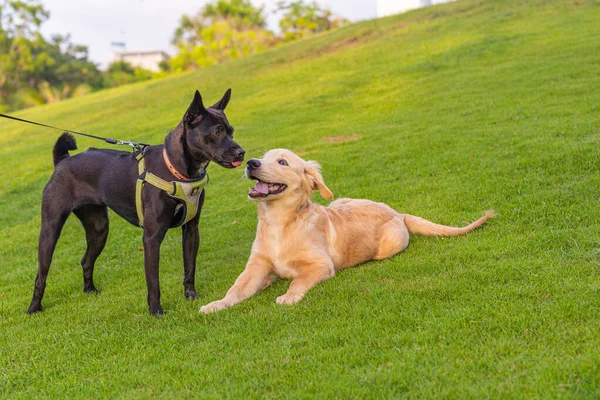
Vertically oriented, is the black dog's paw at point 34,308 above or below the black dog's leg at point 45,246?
below

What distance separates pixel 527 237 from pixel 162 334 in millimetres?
4081

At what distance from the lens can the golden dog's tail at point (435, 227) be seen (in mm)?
6750

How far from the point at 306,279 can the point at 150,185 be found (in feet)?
6.22

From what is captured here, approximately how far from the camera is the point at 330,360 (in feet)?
13.2

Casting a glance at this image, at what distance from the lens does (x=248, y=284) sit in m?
5.86

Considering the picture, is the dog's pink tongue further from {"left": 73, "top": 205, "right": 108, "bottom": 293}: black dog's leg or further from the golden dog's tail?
{"left": 73, "top": 205, "right": 108, "bottom": 293}: black dog's leg

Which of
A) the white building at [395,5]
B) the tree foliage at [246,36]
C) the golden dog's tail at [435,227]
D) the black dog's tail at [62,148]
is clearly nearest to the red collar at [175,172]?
the black dog's tail at [62,148]

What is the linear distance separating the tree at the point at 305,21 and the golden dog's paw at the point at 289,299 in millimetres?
61149

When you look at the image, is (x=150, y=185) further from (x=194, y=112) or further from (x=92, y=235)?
(x=92, y=235)

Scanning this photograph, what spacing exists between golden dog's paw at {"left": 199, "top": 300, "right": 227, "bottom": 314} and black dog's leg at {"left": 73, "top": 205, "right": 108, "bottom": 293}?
83.5 inches

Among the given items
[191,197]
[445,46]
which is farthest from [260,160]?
[445,46]

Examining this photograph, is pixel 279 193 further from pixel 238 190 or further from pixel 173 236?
pixel 238 190

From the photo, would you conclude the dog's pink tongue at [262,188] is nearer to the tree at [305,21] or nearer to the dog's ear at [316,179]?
the dog's ear at [316,179]

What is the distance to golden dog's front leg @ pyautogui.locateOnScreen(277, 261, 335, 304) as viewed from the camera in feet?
17.7
